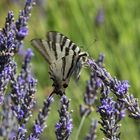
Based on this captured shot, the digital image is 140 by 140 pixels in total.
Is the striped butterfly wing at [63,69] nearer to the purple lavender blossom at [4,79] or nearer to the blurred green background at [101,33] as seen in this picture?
the purple lavender blossom at [4,79]

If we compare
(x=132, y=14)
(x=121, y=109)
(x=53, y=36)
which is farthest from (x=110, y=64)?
(x=121, y=109)

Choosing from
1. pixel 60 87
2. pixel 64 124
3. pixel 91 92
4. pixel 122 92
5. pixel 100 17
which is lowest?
pixel 64 124

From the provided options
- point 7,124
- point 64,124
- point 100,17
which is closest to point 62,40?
point 64,124

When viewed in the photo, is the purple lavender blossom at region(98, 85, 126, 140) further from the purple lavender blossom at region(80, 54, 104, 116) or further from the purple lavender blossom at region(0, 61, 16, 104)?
the purple lavender blossom at region(80, 54, 104, 116)

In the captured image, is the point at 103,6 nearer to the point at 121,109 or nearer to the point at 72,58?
the point at 72,58

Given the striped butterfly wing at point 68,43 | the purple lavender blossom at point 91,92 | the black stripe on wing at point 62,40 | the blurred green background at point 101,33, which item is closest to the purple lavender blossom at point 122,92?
the striped butterfly wing at point 68,43

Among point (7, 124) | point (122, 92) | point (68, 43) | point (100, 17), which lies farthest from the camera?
point (100, 17)

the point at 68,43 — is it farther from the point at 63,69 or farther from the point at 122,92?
the point at 122,92
